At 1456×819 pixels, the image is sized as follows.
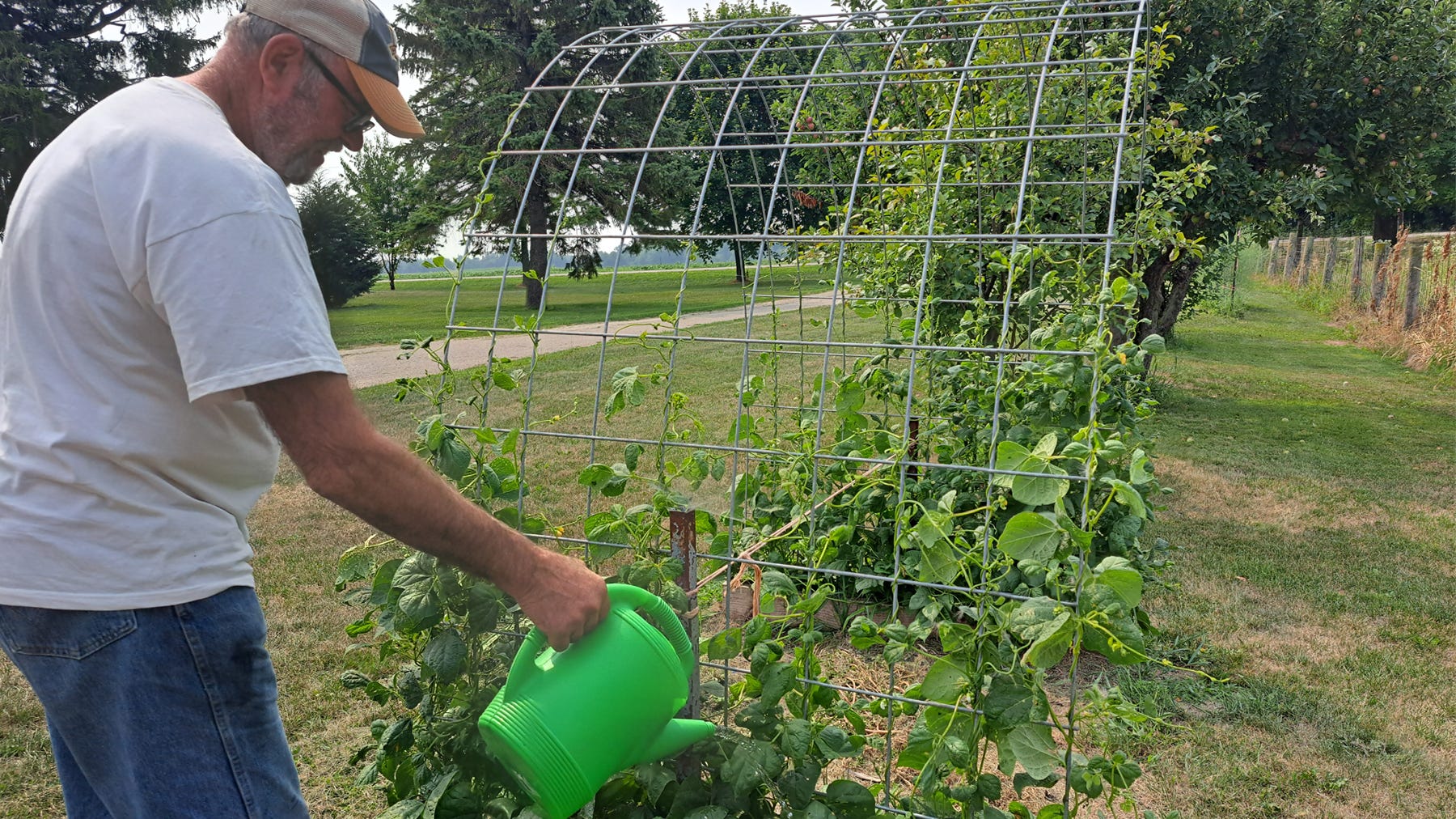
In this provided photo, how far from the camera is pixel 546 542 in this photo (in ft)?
6.98

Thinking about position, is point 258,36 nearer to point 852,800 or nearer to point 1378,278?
point 852,800

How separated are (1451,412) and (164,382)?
353 inches

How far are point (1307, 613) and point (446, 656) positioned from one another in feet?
10.9

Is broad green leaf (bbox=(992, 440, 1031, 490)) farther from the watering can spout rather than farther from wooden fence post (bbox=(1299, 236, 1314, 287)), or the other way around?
wooden fence post (bbox=(1299, 236, 1314, 287))

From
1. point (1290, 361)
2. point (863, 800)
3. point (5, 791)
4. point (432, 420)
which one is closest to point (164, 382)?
point (432, 420)

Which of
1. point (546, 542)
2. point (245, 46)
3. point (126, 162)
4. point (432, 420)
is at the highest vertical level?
point (245, 46)

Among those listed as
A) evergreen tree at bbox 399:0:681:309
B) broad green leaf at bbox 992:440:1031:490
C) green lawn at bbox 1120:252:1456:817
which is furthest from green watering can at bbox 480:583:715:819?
evergreen tree at bbox 399:0:681:309

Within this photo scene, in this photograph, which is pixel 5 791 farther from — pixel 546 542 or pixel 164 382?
pixel 164 382

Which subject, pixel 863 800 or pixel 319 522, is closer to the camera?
pixel 863 800

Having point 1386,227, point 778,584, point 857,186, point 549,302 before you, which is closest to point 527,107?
point 549,302

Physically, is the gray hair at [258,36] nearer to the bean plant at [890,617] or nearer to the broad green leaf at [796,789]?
the bean plant at [890,617]

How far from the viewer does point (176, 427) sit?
120cm

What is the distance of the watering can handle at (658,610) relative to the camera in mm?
1475

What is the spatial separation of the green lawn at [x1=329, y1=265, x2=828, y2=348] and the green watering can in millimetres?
4846
